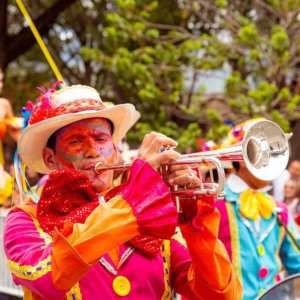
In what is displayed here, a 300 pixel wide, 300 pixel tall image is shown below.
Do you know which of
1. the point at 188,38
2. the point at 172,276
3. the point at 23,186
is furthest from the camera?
the point at 188,38

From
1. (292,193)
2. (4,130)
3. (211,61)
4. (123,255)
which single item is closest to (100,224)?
(123,255)

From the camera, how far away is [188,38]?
930 centimetres

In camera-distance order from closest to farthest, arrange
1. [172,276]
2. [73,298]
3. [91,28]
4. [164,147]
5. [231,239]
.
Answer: [164,147] < [73,298] < [172,276] < [231,239] < [91,28]

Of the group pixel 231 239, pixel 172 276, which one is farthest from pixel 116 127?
pixel 231 239

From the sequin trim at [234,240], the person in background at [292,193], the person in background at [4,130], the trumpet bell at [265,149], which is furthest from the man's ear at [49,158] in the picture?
the person in background at [292,193]

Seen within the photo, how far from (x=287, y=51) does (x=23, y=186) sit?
5710 mm

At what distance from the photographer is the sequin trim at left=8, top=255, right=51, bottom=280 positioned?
81.1 inches

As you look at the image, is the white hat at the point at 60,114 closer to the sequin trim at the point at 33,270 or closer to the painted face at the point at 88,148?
the painted face at the point at 88,148

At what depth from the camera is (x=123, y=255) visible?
2.34 m

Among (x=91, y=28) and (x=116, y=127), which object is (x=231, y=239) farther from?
(x=91, y=28)

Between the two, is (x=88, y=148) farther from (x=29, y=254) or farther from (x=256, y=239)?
(x=256, y=239)

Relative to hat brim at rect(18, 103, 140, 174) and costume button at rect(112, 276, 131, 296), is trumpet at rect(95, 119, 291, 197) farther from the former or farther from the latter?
costume button at rect(112, 276, 131, 296)

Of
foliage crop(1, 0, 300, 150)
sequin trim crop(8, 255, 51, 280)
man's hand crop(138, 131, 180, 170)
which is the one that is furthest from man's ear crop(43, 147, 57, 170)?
foliage crop(1, 0, 300, 150)

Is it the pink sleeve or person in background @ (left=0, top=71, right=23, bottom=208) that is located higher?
person in background @ (left=0, top=71, right=23, bottom=208)
